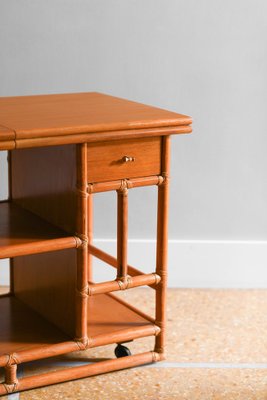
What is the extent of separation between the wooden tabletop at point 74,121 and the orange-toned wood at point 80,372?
720mm

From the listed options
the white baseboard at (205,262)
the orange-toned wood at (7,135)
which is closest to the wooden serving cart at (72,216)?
the orange-toned wood at (7,135)

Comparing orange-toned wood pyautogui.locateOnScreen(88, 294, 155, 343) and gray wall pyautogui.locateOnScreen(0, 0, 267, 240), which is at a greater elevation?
gray wall pyautogui.locateOnScreen(0, 0, 267, 240)

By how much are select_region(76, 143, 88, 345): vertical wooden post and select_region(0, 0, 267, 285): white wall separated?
0.98 meters

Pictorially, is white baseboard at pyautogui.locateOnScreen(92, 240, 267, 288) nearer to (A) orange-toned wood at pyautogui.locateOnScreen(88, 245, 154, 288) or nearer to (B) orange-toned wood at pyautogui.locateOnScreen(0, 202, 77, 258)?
(A) orange-toned wood at pyautogui.locateOnScreen(88, 245, 154, 288)

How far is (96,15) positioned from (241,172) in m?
0.85

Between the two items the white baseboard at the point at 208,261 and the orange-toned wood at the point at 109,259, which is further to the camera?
the white baseboard at the point at 208,261

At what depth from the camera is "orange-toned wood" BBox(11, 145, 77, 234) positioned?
2.53 meters

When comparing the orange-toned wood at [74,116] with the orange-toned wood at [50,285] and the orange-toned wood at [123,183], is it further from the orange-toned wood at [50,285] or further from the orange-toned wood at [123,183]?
the orange-toned wood at [50,285]

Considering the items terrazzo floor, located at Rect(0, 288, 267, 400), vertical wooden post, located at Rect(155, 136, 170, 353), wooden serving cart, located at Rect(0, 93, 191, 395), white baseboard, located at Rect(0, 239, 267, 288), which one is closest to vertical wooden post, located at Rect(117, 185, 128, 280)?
wooden serving cart, located at Rect(0, 93, 191, 395)

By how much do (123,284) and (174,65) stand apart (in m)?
1.11

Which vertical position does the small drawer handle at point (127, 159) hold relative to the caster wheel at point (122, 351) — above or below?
above

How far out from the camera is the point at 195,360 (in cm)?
285

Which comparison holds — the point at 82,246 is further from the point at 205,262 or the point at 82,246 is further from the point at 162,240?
the point at 205,262

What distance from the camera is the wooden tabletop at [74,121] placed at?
2336 millimetres
